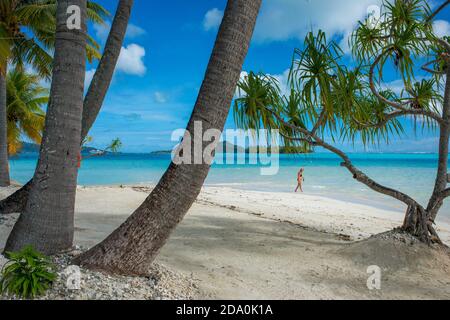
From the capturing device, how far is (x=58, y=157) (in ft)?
13.9

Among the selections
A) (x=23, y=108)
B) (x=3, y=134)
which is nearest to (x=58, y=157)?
(x=3, y=134)

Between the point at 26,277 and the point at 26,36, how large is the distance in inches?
552

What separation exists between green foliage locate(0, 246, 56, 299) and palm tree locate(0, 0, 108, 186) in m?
10.9

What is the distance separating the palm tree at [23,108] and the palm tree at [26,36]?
527 centimetres

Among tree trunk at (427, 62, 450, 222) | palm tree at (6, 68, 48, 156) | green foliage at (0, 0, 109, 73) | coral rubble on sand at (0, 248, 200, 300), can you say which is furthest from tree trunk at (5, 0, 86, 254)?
palm tree at (6, 68, 48, 156)

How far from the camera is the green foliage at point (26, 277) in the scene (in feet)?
10.9

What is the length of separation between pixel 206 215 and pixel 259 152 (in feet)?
11.5

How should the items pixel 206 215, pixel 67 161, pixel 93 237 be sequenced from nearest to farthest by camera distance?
pixel 67 161 → pixel 93 237 → pixel 206 215

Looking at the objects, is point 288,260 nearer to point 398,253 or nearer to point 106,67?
point 398,253

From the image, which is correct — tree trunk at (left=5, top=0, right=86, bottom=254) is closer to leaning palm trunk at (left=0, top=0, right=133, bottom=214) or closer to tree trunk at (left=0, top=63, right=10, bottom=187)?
leaning palm trunk at (left=0, top=0, right=133, bottom=214)

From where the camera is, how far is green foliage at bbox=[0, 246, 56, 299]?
10.9ft

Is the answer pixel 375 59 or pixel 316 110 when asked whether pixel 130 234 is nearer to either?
pixel 316 110
